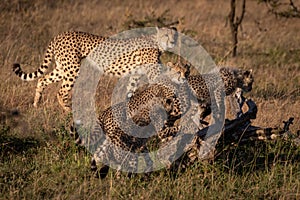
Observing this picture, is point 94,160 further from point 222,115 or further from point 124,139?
point 222,115

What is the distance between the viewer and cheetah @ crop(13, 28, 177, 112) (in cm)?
702

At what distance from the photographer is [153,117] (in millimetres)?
5156

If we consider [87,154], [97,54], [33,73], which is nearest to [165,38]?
[97,54]

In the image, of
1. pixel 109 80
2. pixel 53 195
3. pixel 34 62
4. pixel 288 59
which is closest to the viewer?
pixel 53 195

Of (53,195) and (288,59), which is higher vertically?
(53,195)

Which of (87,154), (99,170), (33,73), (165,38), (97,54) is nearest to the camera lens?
(99,170)

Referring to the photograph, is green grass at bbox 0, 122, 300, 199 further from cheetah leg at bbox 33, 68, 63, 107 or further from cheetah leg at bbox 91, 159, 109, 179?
cheetah leg at bbox 33, 68, 63, 107

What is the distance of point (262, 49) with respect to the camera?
405 inches

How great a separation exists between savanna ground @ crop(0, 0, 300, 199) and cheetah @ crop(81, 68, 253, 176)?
0.19 m

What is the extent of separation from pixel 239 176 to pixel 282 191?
384mm

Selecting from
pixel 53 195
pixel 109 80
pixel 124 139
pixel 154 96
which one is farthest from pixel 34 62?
pixel 53 195

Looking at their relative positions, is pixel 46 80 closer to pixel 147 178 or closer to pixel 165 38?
pixel 165 38

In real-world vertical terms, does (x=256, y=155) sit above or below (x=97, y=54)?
below

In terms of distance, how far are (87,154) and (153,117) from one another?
772 mm
